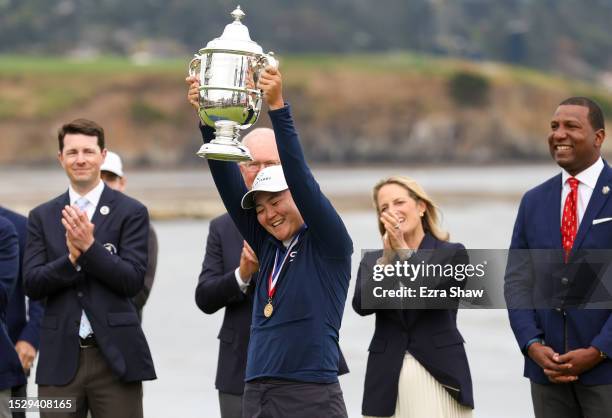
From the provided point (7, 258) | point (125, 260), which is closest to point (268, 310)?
point (125, 260)

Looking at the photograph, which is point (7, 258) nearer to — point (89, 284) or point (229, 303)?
point (89, 284)

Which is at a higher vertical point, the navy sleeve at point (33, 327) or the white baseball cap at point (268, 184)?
the white baseball cap at point (268, 184)

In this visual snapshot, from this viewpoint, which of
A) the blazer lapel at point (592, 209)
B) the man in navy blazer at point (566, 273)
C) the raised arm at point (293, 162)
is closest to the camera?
the raised arm at point (293, 162)

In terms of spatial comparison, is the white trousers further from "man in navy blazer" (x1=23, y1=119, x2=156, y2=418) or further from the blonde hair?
"man in navy blazer" (x1=23, y1=119, x2=156, y2=418)

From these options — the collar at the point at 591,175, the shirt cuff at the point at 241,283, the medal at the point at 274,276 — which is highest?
the collar at the point at 591,175

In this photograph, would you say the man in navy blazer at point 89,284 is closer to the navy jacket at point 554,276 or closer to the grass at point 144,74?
the navy jacket at point 554,276

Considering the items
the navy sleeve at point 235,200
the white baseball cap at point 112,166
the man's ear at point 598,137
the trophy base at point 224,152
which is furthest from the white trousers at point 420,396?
the white baseball cap at point 112,166

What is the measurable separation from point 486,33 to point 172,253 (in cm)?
14894

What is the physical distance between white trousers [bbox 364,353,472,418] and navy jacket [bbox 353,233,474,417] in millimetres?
29

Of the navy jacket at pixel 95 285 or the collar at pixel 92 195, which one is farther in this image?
the collar at pixel 92 195

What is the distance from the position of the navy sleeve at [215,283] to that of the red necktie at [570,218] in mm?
1710

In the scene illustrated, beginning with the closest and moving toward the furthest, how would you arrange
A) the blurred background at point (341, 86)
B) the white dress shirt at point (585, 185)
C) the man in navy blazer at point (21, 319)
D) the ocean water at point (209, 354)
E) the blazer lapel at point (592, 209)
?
the blazer lapel at point (592, 209) → the white dress shirt at point (585, 185) → the man in navy blazer at point (21, 319) → the ocean water at point (209, 354) → the blurred background at point (341, 86)

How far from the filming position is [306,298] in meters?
5.59

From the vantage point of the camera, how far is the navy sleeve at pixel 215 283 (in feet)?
22.2
